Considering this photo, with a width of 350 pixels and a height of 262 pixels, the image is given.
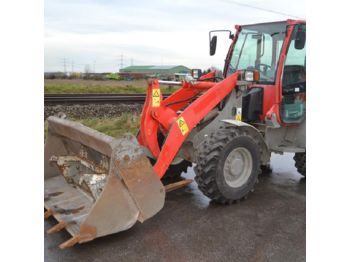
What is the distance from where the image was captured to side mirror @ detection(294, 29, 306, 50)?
15.9ft

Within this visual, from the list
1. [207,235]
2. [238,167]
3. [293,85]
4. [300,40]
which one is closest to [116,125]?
[293,85]

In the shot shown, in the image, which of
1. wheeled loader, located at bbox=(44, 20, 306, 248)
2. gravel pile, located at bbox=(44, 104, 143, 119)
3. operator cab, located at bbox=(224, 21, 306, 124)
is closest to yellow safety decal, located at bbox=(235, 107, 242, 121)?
wheeled loader, located at bbox=(44, 20, 306, 248)

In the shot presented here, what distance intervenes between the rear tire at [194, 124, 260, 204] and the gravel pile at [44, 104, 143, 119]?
23.6 feet

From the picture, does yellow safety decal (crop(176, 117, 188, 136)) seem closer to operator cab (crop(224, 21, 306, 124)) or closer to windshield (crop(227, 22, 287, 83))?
operator cab (crop(224, 21, 306, 124))

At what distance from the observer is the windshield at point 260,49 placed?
550 cm

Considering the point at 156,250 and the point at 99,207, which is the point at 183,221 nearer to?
the point at 156,250

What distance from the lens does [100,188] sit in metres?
4.07

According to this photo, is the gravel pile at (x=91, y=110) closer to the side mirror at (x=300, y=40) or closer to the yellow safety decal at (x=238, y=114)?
the yellow safety decal at (x=238, y=114)

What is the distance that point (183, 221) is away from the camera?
4.25 metres

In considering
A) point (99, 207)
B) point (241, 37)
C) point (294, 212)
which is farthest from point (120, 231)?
point (241, 37)

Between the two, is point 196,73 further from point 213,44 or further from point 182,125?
point 182,125

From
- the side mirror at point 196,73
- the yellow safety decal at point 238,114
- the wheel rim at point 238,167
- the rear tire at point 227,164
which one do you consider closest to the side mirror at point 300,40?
the yellow safety decal at point 238,114

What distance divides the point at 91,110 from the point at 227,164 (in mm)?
7872

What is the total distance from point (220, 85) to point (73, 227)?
2.69 m
